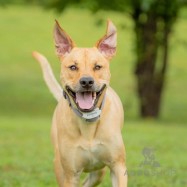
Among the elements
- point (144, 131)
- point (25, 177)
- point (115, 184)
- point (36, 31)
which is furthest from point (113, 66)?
point (115, 184)

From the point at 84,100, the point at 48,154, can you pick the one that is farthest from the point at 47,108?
the point at 84,100

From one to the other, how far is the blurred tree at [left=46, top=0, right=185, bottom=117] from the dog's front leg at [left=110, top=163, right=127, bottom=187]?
48.8 ft

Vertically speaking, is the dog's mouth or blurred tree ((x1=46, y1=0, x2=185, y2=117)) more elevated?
the dog's mouth

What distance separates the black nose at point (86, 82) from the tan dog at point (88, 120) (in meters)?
0.16

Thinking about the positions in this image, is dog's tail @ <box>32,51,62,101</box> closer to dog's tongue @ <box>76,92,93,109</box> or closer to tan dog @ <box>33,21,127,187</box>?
tan dog @ <box>33,21,127,187</box>

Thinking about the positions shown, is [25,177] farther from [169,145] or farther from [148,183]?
[169,145]

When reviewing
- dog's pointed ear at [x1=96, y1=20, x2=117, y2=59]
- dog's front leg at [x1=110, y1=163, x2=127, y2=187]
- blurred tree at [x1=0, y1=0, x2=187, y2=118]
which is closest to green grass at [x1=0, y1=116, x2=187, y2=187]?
dog's front leg at [x1=110, y1=163, x2=127, y2=187]

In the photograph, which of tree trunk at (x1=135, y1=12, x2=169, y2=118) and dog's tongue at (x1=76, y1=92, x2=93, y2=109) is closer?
dog's tongue at (x1=76, y1=92, x2=93, y2=109)

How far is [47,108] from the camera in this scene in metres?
28.2

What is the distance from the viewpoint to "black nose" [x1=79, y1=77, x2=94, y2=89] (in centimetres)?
719

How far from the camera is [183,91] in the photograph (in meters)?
35.6

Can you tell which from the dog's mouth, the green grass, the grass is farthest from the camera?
the grass

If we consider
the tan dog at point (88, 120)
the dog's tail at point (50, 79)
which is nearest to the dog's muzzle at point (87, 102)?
the tan dog at point (88, 120)

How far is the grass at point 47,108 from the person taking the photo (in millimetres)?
10934
